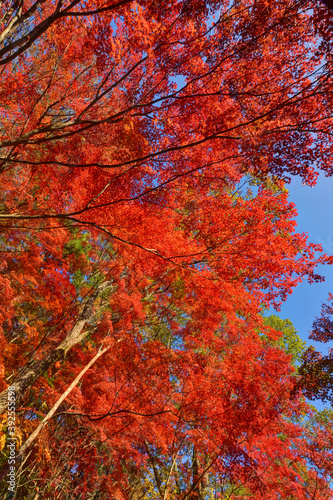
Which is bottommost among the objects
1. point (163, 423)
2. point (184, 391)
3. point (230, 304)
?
point (163, 423)

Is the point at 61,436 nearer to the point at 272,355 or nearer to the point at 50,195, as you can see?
the point at 272,355

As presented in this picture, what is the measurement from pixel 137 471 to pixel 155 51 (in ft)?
34.1

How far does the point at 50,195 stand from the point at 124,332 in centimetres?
498

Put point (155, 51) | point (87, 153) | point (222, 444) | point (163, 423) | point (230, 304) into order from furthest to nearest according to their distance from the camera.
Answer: point (230, 304) < point (87, 153) < point (163, 423) < point (222, 444) < point (155, 51)

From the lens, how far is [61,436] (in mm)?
6574

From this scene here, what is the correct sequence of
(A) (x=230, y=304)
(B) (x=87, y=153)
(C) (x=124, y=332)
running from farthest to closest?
(A) (x=230, y=304), (B) (x=87, y=153), (C) (x=124, y=332)

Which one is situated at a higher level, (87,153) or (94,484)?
(87,153)

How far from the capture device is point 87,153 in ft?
26.1

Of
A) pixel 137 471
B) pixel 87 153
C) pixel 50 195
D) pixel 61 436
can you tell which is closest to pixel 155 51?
pixel 87 153

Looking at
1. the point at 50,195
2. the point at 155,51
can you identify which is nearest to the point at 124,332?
the point at 50,195

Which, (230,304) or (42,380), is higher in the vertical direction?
(230,304)

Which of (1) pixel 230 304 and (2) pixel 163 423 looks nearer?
(2) pixel 163 423

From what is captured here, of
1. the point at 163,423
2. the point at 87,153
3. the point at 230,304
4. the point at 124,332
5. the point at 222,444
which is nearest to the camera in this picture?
the point at 222,444

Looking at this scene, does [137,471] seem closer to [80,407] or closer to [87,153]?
[80,407]
